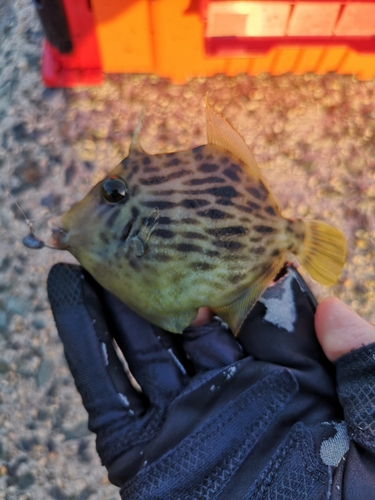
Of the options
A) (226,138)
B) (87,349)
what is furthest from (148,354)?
(226,138)

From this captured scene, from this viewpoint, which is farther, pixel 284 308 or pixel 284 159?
pixel 284 159

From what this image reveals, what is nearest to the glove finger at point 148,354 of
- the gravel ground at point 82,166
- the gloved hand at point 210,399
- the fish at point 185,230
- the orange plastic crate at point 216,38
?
the gloved hand at point 210,399

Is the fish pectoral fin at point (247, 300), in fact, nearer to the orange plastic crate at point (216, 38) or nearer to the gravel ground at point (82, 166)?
the gravel ground at point (82, 166)

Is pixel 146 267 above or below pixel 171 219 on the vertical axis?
below

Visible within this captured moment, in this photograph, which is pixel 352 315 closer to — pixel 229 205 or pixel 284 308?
pixel 284 308

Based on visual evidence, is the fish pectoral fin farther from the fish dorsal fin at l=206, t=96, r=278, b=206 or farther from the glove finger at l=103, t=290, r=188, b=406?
the glove finger at l=103, t=290, r=188, b=406

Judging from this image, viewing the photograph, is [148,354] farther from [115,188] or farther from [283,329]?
[115,188]

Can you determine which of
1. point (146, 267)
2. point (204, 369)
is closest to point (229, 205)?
point (146, 267)
